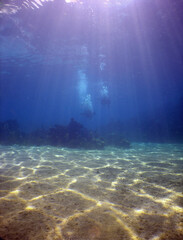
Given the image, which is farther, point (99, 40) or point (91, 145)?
point (99, 40)

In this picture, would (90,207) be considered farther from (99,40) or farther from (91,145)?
(99,40)

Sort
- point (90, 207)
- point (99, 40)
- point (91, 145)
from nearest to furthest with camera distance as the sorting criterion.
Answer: point (90, 207) < point (91, 145) < point (99, 40)

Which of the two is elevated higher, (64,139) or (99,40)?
(99,40)

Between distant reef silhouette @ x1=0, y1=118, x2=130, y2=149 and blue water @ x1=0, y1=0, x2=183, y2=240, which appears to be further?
distant reef silhouette @ x1=0, y1=118, x2=130, y2=149

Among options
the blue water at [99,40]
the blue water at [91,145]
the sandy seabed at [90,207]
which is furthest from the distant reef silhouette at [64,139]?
the sandy seabed at [90,207]

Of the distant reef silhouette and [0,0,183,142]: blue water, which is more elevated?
[0,0,183,142]: blue water

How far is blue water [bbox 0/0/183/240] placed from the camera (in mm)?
2943

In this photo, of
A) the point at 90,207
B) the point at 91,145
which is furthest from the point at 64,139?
the point at 90,207

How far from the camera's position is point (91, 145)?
52.1ft

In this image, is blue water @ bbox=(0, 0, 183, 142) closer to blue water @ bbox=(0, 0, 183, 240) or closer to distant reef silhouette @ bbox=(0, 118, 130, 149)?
blue water @ bbox=(0, 0, 183, 240)

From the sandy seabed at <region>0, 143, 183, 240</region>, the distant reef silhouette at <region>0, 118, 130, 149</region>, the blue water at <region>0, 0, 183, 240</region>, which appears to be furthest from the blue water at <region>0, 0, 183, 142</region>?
the sandy seabed at <region>0, 143, 183, 240</region>

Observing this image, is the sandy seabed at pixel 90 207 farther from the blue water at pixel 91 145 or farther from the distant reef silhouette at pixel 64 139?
the distant reef silhouette at pixel 64 139

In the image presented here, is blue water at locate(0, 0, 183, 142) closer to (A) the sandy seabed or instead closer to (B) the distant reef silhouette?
(B) the distant reef silhouette

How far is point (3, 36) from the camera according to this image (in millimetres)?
17859
